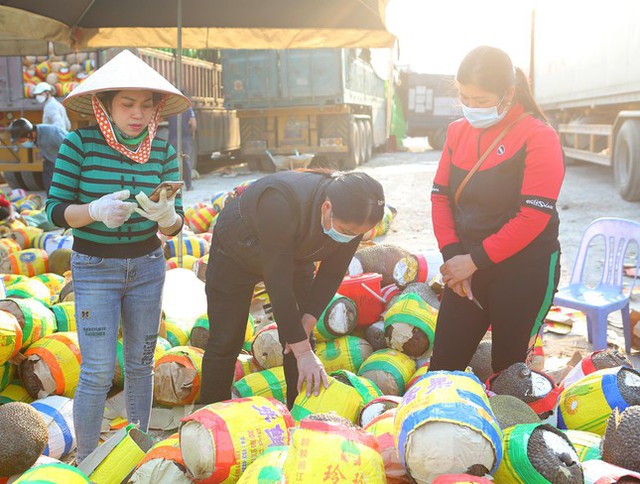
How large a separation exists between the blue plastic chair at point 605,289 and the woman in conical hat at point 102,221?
294 cm

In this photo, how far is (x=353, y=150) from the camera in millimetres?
16688

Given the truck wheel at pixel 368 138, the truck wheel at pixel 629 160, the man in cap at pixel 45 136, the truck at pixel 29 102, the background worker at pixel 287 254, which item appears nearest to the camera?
the background worker at pixel 287 254

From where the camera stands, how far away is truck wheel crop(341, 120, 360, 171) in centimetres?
1650

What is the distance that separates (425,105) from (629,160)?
15777 millimetres

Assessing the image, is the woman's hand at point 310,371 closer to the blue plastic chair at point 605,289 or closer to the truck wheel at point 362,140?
the blue plastic chair at point 605,289

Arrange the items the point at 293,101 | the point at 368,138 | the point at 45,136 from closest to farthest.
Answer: the point at 45,136 < the point at 293,101 < the point at 368,138

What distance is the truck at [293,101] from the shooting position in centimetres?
1580

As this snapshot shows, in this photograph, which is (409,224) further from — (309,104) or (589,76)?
(309,104)

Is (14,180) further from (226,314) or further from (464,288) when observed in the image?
(464,288)

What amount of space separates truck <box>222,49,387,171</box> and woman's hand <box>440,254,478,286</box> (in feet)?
43.9

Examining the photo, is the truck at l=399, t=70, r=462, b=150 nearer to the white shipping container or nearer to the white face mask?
the white shipping container

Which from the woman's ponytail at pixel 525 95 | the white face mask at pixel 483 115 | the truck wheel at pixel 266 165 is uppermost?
the woman's ponytail at pixel 525 95

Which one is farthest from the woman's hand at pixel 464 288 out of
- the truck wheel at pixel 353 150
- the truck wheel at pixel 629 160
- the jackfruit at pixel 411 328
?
the truck wheel at pixel 353 150

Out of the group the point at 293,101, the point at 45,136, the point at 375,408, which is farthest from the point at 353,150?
the point at 375,408
